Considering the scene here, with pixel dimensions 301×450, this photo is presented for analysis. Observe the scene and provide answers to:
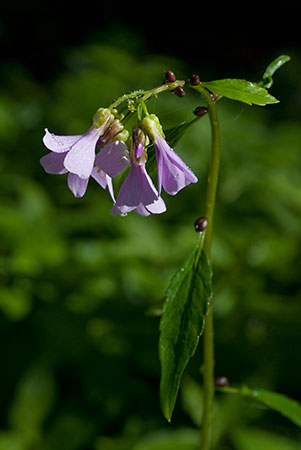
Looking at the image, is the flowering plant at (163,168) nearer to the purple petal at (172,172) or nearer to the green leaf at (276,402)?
the purple petal at (172,172)

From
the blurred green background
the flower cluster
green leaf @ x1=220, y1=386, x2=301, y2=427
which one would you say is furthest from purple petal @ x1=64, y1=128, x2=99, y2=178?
the blurred green background

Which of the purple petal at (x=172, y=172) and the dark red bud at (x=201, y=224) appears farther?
the dark red bud at (x=201, y=224)

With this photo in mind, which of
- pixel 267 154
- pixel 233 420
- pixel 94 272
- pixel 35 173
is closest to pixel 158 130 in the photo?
pixel 233 420

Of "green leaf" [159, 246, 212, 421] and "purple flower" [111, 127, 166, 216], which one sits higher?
"purple flower" [111, 127, 166, 216]

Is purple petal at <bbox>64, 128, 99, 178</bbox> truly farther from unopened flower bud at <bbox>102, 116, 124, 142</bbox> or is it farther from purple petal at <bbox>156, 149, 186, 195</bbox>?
purple petal at <bbox>156, 149, 186, 195</bbox>

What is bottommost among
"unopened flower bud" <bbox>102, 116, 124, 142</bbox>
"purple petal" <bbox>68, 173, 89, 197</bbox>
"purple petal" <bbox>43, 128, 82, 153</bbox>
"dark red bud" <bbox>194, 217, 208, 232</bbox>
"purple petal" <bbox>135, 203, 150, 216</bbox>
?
"dark red bud" <bbox>194, 217, 208, 232</bbox>

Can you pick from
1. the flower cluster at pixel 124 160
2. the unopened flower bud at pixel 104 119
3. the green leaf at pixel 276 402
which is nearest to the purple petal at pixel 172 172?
the flower cluster at pixel 124 160
